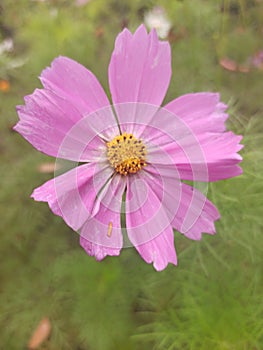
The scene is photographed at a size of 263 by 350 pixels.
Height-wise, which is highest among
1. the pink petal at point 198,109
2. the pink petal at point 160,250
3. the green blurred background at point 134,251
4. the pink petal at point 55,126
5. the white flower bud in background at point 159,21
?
the pink petal at point 55,126

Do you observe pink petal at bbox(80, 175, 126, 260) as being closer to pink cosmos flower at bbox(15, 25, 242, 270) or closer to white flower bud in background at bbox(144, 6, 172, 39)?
pink cosmos flower at bbox(15, 25, 242, 270)

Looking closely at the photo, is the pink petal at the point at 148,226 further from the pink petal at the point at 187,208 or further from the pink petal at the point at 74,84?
the pink petal at the point at 74,84

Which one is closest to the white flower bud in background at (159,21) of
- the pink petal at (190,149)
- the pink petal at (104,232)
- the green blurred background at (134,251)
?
the green blurred background at (134,251)

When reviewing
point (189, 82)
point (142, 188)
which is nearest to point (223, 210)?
point (142, 188)

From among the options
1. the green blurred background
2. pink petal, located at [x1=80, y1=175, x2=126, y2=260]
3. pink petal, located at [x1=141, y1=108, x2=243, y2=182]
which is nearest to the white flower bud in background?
the green blurred background

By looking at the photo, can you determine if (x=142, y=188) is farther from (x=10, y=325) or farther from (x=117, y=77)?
(x=10, y=325)
